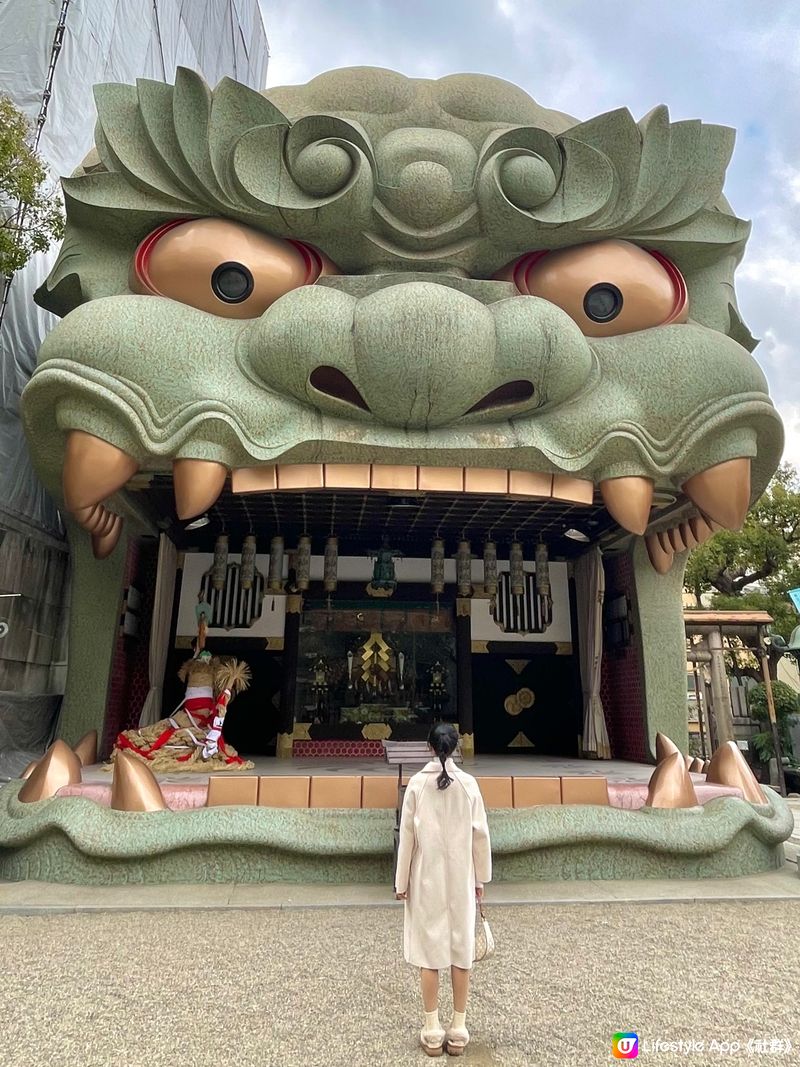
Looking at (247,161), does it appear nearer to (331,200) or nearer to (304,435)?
(331,200)

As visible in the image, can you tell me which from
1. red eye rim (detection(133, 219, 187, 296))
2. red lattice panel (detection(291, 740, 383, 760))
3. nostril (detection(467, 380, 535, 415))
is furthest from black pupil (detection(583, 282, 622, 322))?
red lattice panel (detection(291, 740, 383, 760))

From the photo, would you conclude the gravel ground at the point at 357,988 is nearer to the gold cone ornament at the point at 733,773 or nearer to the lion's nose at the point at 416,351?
the gold cone ornament at the point at 733,773

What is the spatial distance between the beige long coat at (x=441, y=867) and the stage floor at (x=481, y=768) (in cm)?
303

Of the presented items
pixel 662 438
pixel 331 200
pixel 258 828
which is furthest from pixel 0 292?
pixel 662 438

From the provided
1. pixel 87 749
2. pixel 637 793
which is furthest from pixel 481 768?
pixel 87 749

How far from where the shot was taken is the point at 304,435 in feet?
17.8

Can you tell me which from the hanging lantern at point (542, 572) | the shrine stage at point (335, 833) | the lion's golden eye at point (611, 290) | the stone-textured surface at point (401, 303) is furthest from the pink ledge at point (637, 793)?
the lion's golden eye at point (611, 290)

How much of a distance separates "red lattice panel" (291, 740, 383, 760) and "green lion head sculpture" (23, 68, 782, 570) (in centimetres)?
393

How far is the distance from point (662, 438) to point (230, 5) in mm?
18289

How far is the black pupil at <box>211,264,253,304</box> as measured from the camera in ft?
19.2

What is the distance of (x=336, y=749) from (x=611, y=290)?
20.2 ft

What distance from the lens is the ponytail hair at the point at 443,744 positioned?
2766mm

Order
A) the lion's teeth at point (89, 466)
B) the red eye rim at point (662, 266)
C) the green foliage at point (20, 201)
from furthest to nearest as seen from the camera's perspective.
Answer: the green foliage at point (20, 201) < the red eye rim at point (662, 266) < the lion's teeth at point (89, 466)

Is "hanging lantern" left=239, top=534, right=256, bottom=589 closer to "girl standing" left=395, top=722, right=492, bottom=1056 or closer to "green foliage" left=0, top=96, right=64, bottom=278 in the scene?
"green foliage" left=0, top=96, right=64, bottom=278
